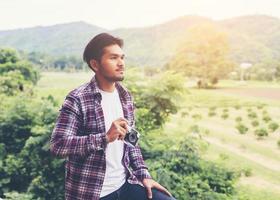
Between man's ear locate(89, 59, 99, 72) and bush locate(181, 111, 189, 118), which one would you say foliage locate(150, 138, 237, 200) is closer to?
man's ear locate(89, 59, 99, 72)

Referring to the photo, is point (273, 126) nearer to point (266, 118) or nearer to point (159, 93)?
point (266, 118)

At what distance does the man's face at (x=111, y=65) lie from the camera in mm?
1337

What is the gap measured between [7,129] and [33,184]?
0.96m

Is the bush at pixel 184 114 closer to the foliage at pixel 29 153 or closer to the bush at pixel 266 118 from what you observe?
the bush at pixel 266 118

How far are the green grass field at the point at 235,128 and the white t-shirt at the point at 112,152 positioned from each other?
1861mm

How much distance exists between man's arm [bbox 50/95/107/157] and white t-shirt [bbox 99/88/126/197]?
73 mm

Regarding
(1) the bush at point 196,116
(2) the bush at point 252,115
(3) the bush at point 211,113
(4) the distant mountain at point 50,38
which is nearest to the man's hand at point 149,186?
(2) the bush at point 252,115

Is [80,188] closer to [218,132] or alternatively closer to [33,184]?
[33,184]

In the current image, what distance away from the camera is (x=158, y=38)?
17.1m

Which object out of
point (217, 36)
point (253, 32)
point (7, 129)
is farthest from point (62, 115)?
point (217, 36)

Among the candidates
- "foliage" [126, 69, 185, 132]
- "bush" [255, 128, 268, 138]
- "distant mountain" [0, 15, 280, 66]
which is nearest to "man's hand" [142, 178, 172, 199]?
"foliage" [126, 69, 185, 132]

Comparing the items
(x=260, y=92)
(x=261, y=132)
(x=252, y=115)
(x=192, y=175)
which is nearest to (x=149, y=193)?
(x=192, y=175)

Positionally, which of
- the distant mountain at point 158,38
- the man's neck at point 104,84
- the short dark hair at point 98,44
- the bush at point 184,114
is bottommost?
the bush at point 184,114

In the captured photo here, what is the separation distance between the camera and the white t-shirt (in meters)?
1.35
